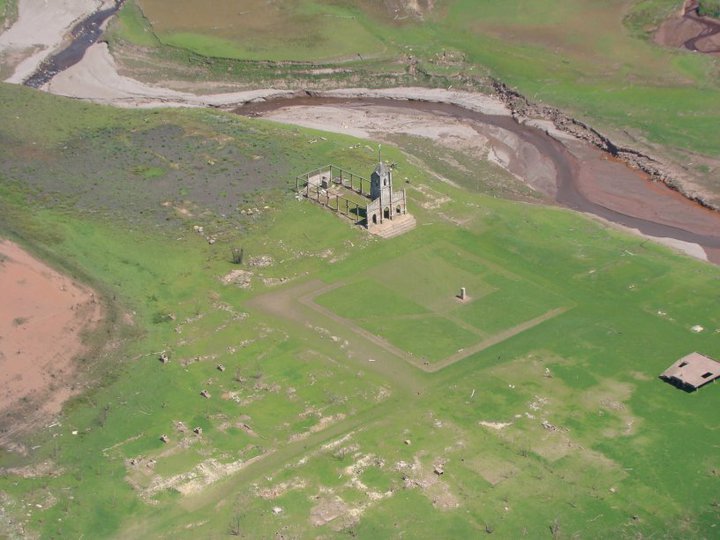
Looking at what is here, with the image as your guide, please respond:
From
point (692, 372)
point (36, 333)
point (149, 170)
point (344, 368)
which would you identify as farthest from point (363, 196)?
point (692, 372)

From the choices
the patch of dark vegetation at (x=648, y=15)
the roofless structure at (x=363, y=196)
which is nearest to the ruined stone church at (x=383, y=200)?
the roofless structure at (x=363, y=196)

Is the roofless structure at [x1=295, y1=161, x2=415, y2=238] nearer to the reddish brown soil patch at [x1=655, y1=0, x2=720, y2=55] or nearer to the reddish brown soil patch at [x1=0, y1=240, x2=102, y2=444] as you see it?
the reddish brown soil patch at [x1=0, y1=240, x2=102, y2=444]

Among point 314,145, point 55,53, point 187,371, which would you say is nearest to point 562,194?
point 314,145

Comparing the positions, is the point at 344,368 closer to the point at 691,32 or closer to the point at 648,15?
the point at 691,32

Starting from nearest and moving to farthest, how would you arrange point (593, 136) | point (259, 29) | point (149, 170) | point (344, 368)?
point (344, 368), point (149, 170), point (593, 136), point (259, 29)

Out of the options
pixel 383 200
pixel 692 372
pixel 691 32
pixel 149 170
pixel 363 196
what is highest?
pixel 691 32
